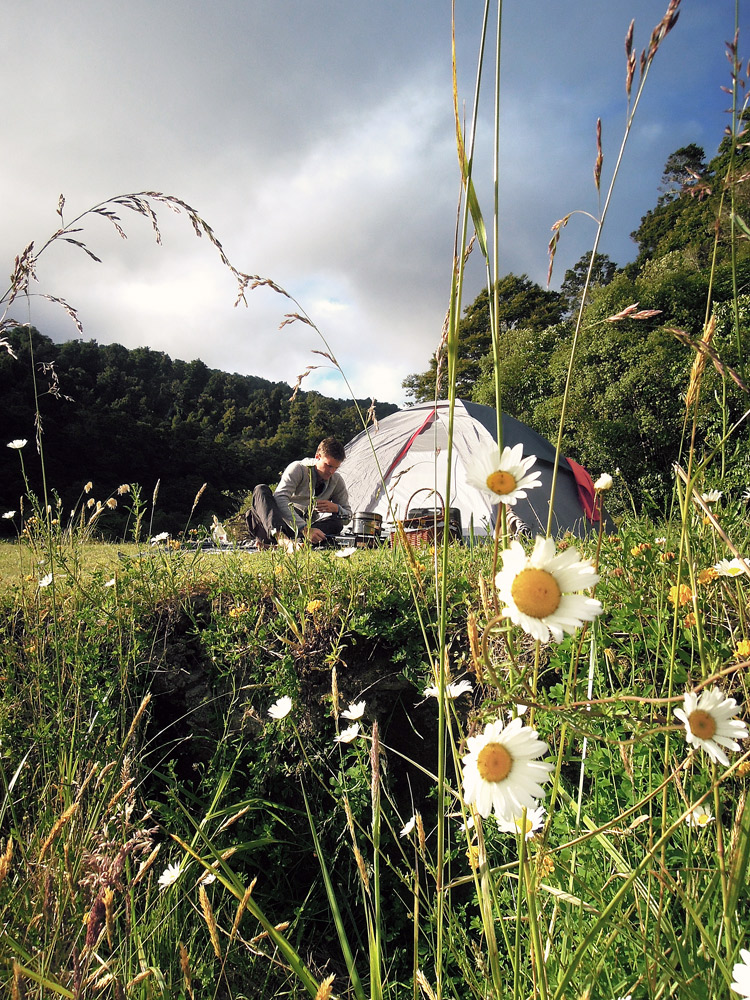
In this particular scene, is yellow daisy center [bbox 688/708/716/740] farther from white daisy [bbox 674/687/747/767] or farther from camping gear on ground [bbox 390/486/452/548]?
camping gear on ground [bbox 390/486/452/548]

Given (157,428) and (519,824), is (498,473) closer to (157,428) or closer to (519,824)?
(519,824)

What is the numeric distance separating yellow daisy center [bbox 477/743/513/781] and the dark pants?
3.75m

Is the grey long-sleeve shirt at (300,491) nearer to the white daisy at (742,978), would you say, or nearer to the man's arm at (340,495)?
the man's arm at (340,495)

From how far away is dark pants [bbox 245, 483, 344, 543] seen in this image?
13.6 ft

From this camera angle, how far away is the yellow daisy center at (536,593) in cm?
34

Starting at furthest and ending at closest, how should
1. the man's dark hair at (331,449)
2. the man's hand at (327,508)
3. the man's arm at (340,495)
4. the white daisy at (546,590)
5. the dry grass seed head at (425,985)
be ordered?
the man's arm at (340,495) → the man's dark hair at (331,449) → the man's hand at (327,508) → the dry grass seed head at (425,985) → the white daisy at (546,590)

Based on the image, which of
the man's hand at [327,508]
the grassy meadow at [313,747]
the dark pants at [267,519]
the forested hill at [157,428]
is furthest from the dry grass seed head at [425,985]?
the forested hill at [157,428]

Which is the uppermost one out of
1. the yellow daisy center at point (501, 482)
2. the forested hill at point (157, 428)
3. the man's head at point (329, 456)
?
the forested hill at point (157, 428)

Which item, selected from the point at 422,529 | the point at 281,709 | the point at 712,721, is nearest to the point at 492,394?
the point at 422,529

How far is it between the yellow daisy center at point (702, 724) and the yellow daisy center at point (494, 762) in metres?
0.12

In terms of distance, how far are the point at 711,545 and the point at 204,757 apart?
149cm

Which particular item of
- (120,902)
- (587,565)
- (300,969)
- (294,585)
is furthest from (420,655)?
(587,565)

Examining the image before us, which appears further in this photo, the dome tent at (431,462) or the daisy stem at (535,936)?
the dome tent at (431,462)

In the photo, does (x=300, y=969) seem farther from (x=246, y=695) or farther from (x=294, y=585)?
(x=294, y=585)
